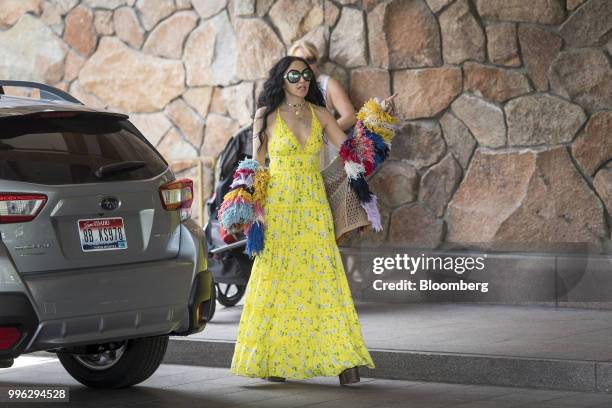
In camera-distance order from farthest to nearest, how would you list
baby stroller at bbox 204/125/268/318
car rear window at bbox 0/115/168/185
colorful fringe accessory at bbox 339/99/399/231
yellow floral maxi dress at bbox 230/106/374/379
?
baby stroller at bbox 204/125/268/318 → colorful fringe accessory at bbox 339/99/399/231 → yellow floral maxi dress at bbox 230/106/374/379 → car rear window at bbox 0/115/168/185

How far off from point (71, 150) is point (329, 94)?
469cm

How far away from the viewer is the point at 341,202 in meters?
8.09

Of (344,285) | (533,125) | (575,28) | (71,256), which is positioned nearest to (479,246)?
(533,125)

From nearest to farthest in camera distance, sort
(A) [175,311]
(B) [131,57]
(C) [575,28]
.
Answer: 1. (A) [175,311]
2. (C) [575,28]
3. (B) [131,57]

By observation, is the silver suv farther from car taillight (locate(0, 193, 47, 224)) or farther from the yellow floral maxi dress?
the yellow floral maxi dress

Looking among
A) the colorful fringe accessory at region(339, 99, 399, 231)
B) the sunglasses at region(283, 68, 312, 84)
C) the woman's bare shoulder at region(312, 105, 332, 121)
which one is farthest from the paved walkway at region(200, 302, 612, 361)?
the sunglasses at region(283, 68, 312, 84)

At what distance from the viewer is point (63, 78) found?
13.9 meters

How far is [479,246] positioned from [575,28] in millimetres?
2115

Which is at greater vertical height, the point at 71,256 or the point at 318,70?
the point at 318,70

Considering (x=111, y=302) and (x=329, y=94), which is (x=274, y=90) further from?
(x=329, y=94)

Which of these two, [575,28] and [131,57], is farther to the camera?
[131,57]

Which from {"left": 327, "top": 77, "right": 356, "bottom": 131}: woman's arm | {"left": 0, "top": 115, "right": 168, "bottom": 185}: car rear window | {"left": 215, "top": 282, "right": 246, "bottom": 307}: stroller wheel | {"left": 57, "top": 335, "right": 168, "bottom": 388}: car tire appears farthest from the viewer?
{"left": 215, "top": 282, "right": 246, "bottom": 307}: stroller wheel

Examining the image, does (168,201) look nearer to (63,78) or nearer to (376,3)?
(376,3)

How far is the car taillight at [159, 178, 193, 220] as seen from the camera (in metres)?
7.05
